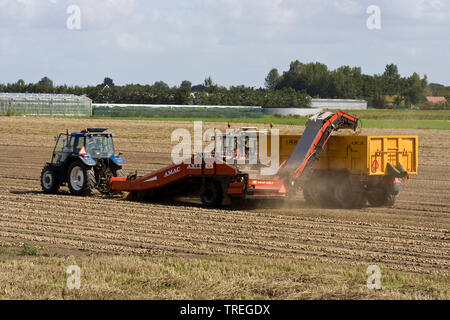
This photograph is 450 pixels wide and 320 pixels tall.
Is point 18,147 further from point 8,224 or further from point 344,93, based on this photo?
point 8,224

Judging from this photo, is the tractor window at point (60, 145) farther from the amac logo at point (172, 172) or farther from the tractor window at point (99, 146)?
the amac logo at point (172, 172)

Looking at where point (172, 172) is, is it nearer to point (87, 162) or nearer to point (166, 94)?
point (87, 162)

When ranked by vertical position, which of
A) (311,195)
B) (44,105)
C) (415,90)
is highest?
(44,105)

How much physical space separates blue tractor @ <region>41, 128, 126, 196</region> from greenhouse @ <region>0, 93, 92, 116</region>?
52610 mm

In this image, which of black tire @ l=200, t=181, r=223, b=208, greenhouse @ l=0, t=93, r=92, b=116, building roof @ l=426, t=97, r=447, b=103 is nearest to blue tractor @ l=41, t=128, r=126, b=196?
black tire @ l=200, t=181, r=223, b=208

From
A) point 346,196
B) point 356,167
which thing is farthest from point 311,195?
point 356,167

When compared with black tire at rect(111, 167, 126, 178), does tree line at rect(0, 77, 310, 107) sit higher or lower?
higher

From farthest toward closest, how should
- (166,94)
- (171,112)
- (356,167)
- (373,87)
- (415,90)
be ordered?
(166,94), (171,112), (373,87), (415,90), (356,167)

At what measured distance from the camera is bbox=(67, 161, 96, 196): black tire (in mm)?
19406

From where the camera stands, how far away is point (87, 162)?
1933 cm

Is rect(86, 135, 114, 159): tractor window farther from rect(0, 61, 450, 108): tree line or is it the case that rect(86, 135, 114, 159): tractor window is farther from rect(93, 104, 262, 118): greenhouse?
rect(93, 104, 262, 118): greenhouse

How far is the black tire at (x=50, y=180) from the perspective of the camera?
2027 cm

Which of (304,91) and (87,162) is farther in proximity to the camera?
(304,91)

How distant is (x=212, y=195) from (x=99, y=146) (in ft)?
11.6
